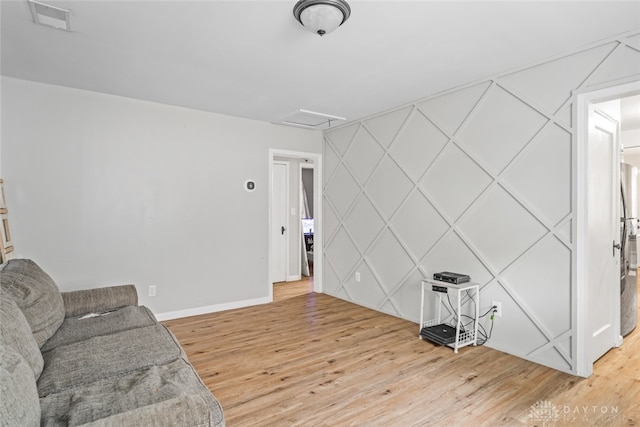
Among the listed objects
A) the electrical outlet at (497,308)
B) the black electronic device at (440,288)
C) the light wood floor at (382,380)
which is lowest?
the light wood floor at (382,380)

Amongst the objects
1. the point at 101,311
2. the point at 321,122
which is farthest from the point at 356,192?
the point at 101,311

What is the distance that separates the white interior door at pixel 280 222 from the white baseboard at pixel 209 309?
1.32 m

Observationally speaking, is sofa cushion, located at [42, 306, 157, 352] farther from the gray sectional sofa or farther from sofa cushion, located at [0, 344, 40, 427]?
sofa cushion, located at [0, 344, 40, 427]

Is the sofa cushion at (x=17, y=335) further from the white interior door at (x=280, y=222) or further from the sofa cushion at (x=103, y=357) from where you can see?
the white interior door at (x=280, y=222)

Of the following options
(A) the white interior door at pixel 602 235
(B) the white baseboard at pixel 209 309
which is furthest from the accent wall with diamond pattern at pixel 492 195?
(B) the white baseboard at pixel 209 309

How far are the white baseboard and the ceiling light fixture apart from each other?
3335mm

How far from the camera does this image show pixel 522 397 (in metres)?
2.20

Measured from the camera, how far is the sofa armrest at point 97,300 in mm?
2479

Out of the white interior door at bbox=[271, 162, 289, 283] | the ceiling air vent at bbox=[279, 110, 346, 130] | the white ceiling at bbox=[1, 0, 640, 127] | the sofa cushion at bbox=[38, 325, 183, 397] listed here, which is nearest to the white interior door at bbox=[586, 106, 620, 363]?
the white ceiling at bbox=[1, 0, 640, 127]

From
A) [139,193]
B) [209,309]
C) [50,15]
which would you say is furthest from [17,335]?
[209,309]

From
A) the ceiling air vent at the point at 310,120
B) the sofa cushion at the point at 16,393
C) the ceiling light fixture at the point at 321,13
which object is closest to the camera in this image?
the sofa cushion at the point at 16,393

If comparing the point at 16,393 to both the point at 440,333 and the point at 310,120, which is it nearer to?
the point at 440,333

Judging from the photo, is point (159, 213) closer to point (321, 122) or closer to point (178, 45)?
point (178, 45)

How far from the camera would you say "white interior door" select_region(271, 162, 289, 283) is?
5777mm
